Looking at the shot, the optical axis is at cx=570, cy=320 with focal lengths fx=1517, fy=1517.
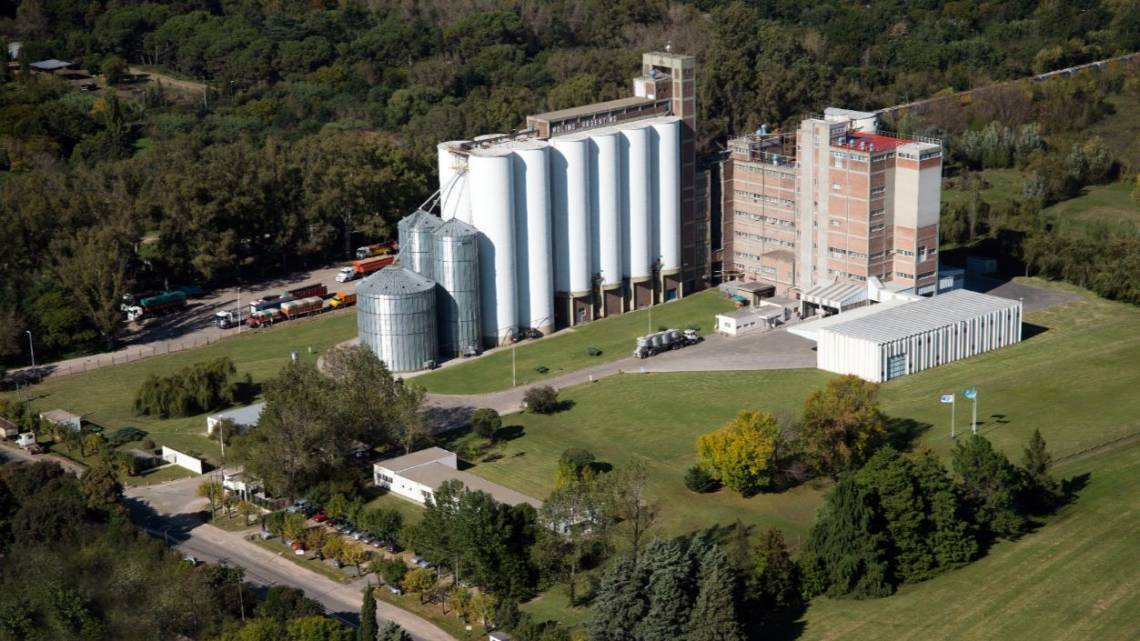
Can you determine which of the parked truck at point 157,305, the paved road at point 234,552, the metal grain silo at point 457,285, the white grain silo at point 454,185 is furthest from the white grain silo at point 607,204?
the paved road at point 234,552

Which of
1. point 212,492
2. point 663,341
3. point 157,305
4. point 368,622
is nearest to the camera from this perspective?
point 368,622

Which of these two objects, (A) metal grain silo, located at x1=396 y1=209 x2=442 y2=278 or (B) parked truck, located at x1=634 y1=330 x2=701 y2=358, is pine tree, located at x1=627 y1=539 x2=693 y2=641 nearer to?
(B) parked truck, located at x1=634 y1=330 x2=701 y2=358

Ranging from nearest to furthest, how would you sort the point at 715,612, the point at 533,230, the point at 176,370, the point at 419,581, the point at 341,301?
the point at 715,612 < the point at 419,581 < the point at 176,370 < the point at 533,230 < the point at 341,301

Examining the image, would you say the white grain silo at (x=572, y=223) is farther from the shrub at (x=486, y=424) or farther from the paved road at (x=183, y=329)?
the shrub at (x=486, y=424)

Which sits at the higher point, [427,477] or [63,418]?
[63,418]

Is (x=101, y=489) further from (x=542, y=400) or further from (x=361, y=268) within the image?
(x=361, y=268)

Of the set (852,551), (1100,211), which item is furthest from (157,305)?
(1100,211)
